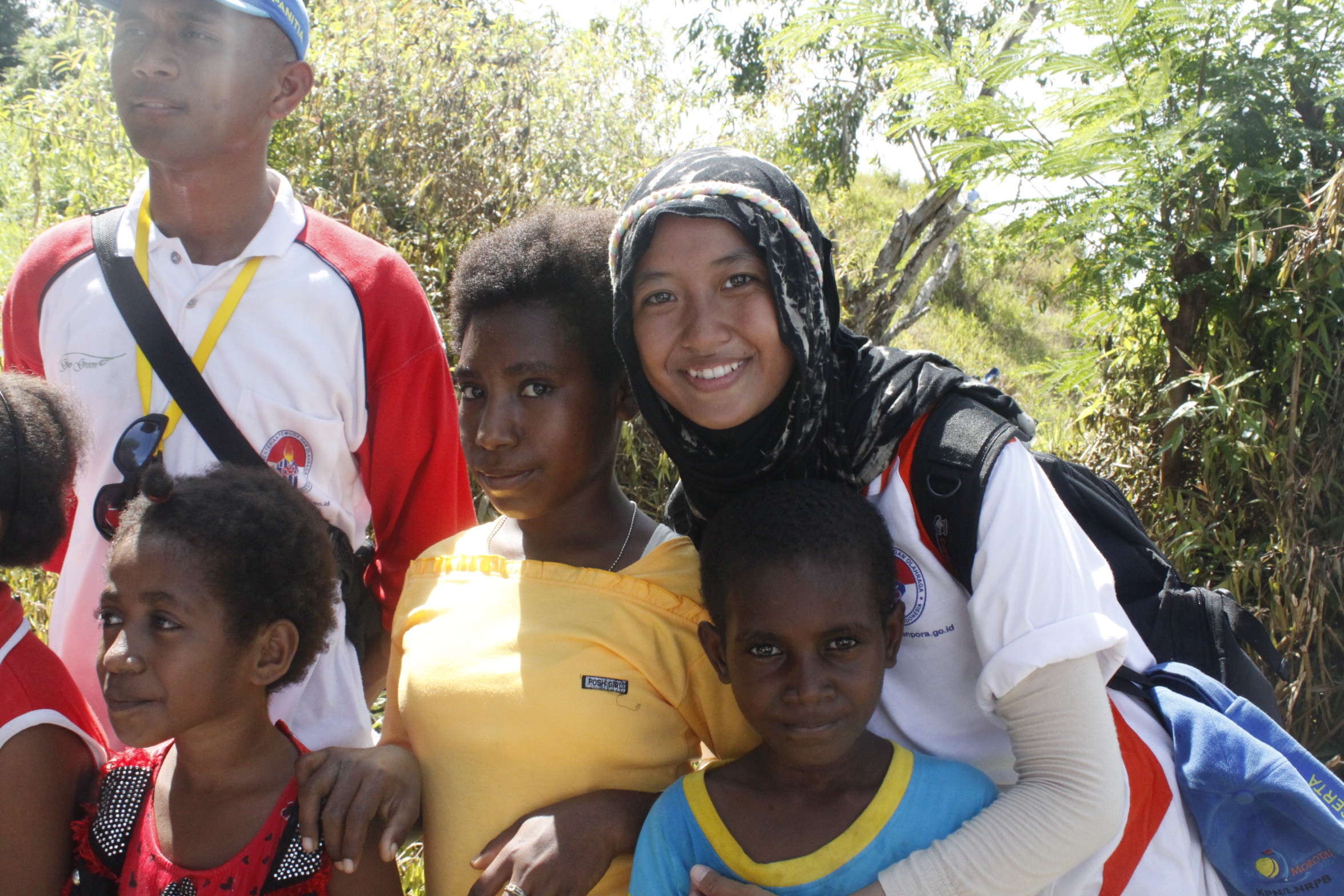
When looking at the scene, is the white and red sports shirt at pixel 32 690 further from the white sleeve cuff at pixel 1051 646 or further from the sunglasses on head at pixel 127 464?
the white sleeve cuff at pixel 1051 646

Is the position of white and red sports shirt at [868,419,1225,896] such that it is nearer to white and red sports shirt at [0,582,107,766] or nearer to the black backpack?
the black backpack

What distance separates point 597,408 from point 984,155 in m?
2.46

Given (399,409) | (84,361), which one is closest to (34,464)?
(84,361)

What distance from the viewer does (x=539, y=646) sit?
1.61 metres

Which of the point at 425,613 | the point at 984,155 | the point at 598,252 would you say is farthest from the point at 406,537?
the point at 984,155

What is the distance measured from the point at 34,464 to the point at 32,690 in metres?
0.39

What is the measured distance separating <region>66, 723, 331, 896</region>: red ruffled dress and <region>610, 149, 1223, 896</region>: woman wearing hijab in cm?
65

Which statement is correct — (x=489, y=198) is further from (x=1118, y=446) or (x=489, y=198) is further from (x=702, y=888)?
(x=702, y=888)

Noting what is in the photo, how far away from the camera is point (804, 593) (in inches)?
62.2

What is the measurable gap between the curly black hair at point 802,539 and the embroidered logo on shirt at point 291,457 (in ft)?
2.77

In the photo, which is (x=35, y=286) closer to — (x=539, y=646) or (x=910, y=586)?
(x=539, y=646)

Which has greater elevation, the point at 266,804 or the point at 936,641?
the point at 936,641

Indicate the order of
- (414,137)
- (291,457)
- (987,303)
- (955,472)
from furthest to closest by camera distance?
(987,303) → (414,137) → (291,457) → (955,472)

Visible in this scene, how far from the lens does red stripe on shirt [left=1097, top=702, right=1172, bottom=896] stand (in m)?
1.51
